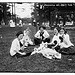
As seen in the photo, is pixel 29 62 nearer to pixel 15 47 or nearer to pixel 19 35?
pixel 15 47

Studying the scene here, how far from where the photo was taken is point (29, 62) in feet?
11.7

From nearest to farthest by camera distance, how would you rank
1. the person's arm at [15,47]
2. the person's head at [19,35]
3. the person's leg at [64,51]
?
1. the person's head at [19,35]
2. the person's arm at [15,47]
3. the person's leg at [64,51]

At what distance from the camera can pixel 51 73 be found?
3.28 meters

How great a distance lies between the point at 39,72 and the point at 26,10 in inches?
63.9

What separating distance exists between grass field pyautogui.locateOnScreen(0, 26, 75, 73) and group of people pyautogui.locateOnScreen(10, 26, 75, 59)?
11cm

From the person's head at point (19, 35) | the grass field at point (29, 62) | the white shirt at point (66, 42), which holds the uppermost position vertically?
the person's head at point (19, 35)

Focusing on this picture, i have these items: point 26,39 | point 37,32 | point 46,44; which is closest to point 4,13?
point 26,39

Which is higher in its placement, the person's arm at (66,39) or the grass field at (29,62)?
the person's arm at (66,39)

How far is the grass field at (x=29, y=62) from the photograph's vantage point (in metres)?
3.34

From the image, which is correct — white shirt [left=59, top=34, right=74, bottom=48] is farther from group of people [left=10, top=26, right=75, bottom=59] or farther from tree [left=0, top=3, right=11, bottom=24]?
tree [left=0, top=3, right=11, bottom=24]

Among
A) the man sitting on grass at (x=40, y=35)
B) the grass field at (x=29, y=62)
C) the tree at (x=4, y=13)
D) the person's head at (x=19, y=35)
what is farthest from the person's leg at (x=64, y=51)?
the tree at (x=4, y=13)

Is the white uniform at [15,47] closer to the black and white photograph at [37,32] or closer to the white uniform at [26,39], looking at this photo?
the black and white photograph at [37,32]

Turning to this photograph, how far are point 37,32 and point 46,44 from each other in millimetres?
390

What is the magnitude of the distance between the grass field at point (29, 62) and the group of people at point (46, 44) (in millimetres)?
114
